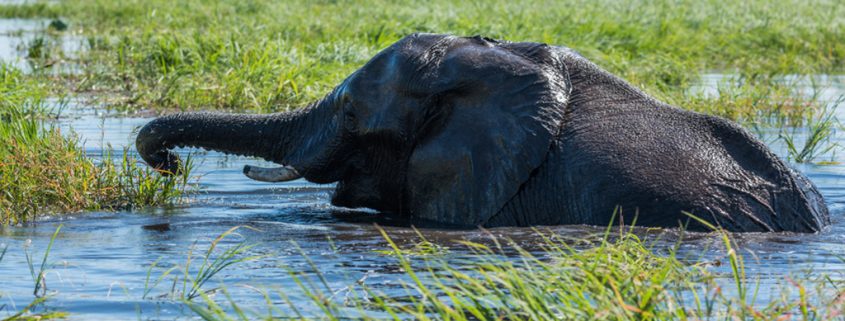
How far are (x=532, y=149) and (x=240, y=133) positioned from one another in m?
1.59

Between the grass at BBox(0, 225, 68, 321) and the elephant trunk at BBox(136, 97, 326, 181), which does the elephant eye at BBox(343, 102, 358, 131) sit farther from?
the grass at BBox(0, 225, 68, 321)

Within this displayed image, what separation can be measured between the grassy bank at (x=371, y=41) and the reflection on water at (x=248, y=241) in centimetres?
448

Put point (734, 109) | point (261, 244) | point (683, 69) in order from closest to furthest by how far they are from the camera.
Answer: point (261, 244) < point (734, 109) < point (683, 69)

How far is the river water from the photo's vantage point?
5.00 metres

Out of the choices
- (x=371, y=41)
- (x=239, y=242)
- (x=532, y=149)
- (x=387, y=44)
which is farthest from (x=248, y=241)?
(x=371, y=41)

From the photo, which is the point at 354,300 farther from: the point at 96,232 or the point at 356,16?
the point at 356,16

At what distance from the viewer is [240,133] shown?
7.24 meters

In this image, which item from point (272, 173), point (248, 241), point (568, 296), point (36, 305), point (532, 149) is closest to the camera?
point (568, 296)

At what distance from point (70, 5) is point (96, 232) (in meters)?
24.2

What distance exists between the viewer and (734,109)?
11875 millimetres

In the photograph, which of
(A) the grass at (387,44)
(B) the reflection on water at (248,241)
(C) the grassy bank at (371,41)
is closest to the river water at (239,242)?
(B) the reflection on water at (248,241)

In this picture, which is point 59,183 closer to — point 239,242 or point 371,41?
point 239,242

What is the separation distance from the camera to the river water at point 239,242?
500 cm

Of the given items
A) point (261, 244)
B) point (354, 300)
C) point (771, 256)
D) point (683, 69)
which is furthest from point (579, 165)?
point (683, 69)
